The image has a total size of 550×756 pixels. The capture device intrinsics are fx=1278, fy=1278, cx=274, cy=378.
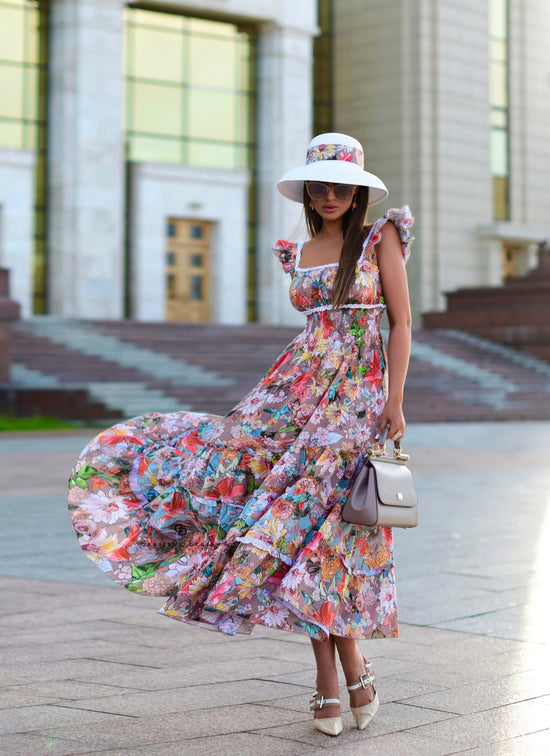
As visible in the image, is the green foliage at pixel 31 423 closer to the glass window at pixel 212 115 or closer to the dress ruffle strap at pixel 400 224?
the dress ruffle strap at pixel 400 224

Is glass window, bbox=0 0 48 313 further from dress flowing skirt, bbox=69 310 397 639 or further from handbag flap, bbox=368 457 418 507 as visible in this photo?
handbag flap, bbox=368 457 418 507

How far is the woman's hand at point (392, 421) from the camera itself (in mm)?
4277

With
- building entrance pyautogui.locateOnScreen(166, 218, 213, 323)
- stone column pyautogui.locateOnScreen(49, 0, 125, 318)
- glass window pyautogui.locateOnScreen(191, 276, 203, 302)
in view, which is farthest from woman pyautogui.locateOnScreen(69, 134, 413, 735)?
glass window pyautogui.locateOnScreen(191, 276, 203, 302)

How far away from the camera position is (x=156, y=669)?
4.96m

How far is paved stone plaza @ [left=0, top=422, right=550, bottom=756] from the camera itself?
4.02 meters

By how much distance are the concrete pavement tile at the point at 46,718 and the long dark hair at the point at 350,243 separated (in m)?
1.60

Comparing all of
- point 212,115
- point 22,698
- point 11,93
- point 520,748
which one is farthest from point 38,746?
point 212,115

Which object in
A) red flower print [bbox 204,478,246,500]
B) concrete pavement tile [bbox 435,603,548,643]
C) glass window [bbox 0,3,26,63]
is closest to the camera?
red flower print [bbox 204,478,246,500]

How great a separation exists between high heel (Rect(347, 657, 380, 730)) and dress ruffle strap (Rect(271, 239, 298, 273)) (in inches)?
57.0

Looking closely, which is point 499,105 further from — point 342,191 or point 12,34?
point 342,191

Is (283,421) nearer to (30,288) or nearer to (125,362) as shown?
(125,362)

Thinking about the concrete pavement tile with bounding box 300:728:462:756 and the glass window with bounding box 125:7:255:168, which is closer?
the concrete pavement tile with bounding box 300:728:462:756

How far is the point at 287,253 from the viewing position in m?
4.66

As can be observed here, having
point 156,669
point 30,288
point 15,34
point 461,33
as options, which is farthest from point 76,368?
point 461,33
